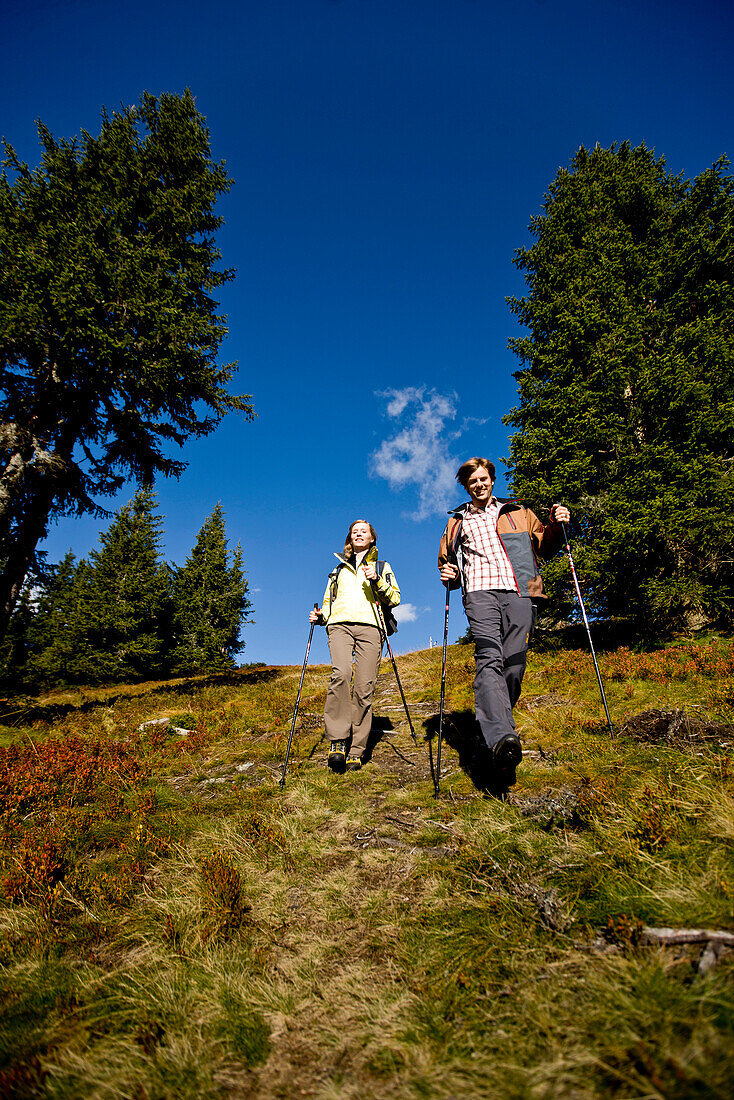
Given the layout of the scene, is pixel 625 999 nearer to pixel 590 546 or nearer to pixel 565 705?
pixel 565 705

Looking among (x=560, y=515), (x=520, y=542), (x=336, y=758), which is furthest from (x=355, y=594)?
(x=560, y=515)

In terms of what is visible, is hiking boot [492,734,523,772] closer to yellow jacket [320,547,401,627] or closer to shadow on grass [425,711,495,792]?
shadow on grass [425,711,495,792]

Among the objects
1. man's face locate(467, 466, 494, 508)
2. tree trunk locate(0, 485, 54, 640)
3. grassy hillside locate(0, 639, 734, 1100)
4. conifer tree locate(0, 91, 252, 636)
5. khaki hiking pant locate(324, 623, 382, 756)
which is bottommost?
grassy hillside locate(0, 639, 734, 1100)

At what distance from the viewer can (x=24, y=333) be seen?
9562mm

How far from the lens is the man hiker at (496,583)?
4.05m

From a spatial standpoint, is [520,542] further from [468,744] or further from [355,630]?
[468,744]

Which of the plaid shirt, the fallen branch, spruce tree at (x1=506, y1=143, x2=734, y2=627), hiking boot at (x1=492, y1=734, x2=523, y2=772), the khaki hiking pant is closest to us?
the fallen branch

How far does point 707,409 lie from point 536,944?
10807mm

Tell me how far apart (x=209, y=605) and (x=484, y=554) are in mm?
21696

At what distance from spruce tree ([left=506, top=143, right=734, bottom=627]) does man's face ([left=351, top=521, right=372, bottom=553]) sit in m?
3.74

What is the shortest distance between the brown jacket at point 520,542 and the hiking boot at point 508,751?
59.7 inches

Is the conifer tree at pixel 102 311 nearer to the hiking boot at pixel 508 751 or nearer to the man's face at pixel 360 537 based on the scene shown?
the man's face at pixel 360 537

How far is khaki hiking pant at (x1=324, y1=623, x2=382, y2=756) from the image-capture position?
5.78 m

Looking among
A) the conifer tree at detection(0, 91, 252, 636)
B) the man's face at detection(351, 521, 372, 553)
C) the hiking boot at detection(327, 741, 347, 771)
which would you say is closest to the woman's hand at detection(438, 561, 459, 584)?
the man's face at detection(351, 521, 372, 553)
